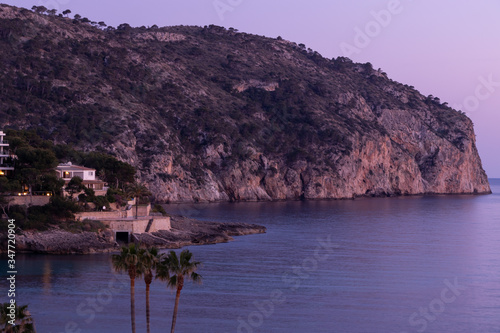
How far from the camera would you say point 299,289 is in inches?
1981

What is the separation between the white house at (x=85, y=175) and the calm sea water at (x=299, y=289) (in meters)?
12.8

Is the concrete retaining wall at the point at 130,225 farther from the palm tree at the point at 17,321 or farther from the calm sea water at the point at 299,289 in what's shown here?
the palm tree at the point at 17,321

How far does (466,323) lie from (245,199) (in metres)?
105

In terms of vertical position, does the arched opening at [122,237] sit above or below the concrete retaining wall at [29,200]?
below

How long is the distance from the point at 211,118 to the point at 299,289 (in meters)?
103

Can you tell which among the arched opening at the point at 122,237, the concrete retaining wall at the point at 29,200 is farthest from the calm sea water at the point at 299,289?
the concrete retaining wall at the point at 29,200

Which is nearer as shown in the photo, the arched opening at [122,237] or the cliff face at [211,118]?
the arched opening at [122,237]

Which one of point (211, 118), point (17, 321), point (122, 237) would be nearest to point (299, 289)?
point (122, 237)

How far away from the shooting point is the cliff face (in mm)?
126875

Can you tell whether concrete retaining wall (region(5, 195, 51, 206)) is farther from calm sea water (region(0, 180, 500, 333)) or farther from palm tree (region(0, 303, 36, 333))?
palm tree (region(0, 303, 36, 333))

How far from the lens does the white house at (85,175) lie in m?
72.2

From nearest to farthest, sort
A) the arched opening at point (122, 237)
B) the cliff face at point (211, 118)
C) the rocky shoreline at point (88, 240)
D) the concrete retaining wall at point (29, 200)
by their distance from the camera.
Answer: the rocky shoreline at point (88, 240), the concrete retaining wall at point (29, 200), the arched opening at point (122, 237), the cliff face at point (211, 118)

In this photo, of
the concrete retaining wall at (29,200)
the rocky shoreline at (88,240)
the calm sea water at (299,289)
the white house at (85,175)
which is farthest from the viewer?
the white house at (85,175)

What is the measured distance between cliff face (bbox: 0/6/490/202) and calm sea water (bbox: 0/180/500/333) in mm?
51449
